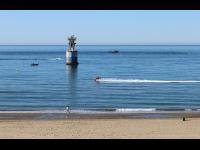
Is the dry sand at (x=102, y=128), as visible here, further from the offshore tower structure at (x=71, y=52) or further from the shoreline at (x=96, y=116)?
the offshore tower structure at (x=71, y=52)

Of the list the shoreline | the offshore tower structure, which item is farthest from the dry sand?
the offshore tower structure

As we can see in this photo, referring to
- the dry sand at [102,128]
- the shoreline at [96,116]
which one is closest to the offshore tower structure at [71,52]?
the shoreline at [96,116]

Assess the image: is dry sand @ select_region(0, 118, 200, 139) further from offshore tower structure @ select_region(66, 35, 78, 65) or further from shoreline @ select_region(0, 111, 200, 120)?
offshore tower structure @ select_region(66, 35, 78, 65)

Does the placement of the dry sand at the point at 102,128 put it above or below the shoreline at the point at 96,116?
below

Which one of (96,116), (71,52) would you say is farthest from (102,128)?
(71,52)

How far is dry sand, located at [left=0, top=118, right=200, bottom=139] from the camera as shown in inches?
683

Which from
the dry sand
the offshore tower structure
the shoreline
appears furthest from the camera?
the offshore tower structure

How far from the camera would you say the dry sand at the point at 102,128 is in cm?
1734

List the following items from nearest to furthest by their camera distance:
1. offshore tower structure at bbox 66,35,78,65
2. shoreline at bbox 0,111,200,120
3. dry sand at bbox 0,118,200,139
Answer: dry sand at bbox 0,118,200,139
shoreline at bbox 0,111,200,120
offshore tower structure at bbox 66,35,78,65

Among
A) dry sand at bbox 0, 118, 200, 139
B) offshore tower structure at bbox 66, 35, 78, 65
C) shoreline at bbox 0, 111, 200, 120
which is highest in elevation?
offshore tower structure at bbox 66, 35, 78, 65

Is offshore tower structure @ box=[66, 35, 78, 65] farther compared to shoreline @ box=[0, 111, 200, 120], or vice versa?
offshore tower structure @ box=[66, 35, 78, 65]
